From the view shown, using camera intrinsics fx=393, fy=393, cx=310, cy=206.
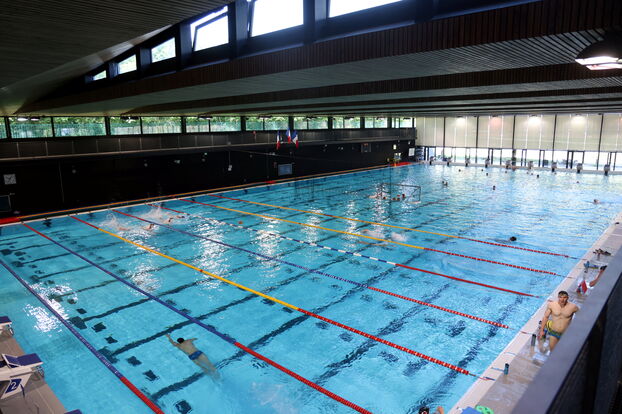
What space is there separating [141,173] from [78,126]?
4012 mm

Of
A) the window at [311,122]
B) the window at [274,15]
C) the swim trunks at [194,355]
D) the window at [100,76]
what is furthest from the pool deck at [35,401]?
the window at [311,122]

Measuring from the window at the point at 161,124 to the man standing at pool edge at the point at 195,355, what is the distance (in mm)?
18385

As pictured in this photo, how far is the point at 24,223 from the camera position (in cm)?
1778

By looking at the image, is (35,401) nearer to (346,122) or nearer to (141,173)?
(141,173)

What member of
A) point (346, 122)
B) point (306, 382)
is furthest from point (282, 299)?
point (346, 122)

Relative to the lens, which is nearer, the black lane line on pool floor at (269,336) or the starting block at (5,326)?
the black lane line on pool floor at (269,336)

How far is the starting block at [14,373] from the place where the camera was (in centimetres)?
590

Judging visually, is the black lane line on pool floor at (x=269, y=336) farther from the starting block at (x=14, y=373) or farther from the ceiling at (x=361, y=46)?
the ceiling at (x=361, y=46)

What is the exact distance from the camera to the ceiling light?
3912 millimetres

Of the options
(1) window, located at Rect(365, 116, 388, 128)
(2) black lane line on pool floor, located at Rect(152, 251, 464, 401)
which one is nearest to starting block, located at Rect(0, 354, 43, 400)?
(2) black lane line on pool floor, located at Rect(152, 251, 464, 401)

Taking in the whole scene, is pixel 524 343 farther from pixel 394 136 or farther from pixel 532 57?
pixel 394 136

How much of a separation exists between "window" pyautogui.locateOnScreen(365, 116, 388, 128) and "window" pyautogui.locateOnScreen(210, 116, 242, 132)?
14.6m

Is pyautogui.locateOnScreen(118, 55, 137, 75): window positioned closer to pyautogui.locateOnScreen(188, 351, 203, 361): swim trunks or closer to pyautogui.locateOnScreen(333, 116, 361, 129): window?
pyautogui.locateOnScreen(188, 351, 203, 361): swim trunks

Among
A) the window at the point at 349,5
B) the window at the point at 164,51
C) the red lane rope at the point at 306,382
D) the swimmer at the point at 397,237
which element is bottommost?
the red lane rope at the point at 306,382
